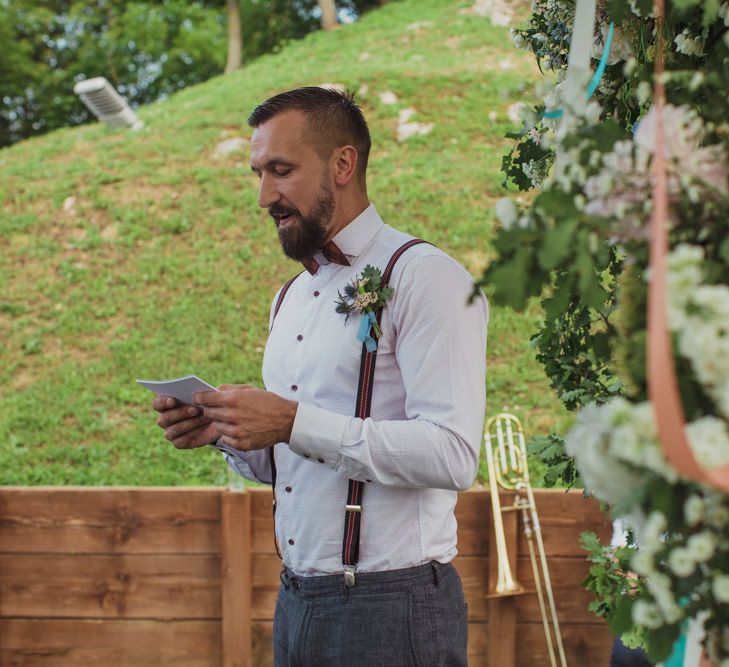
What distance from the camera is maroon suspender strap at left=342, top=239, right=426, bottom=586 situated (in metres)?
1.92

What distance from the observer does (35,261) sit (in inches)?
336

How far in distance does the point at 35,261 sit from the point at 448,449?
751 centimetres

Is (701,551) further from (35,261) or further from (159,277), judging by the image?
(35,261)

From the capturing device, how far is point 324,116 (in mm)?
2141

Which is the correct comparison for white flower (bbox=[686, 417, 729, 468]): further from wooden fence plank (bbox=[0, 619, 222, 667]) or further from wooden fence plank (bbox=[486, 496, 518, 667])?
wooden fence plank (bbox=[0, 619, 222, 667])

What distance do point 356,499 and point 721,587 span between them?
4.02 feet

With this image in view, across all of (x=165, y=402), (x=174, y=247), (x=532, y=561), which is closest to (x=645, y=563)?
(x=165, y=402)

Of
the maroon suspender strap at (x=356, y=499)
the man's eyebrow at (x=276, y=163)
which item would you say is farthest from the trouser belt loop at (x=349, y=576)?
the man's eyebrow at (x=276, y=163)

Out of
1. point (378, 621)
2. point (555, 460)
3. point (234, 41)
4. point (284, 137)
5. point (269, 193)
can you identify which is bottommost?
point (378, 621)

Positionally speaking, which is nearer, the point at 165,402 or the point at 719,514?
the point at 719,514

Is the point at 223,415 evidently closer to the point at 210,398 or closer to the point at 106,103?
the point at 210,398

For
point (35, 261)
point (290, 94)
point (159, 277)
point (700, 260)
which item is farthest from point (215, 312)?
point (700, 260)

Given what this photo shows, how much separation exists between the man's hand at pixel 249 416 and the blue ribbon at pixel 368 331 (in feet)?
0.68

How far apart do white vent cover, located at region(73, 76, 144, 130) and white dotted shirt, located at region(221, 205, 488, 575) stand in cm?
949
